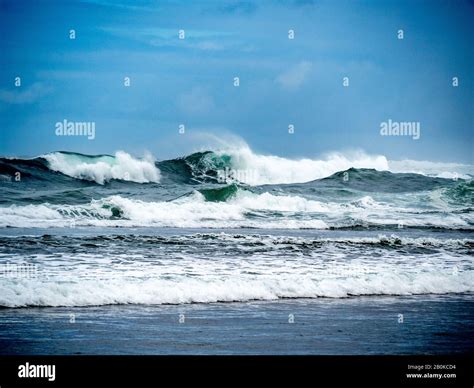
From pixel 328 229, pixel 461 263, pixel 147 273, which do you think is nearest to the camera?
pixel 147 273

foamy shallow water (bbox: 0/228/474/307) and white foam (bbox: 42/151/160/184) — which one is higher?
white foam (bbox: 42/151/160/184)

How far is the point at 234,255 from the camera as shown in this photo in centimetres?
702

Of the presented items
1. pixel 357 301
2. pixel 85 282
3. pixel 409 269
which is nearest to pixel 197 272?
pixel 85 282

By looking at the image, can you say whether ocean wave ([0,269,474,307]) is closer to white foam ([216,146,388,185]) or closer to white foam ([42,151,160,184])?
white foam ([216,146,388,185])

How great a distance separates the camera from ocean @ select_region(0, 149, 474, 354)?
389cm

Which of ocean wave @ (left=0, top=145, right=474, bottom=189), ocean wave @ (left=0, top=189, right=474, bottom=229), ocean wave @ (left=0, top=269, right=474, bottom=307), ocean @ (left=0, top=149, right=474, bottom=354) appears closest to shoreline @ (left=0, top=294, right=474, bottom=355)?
ocean @ (left=0, top=149, right=474, bottom=354)

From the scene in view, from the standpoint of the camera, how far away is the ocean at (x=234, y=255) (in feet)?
12.8

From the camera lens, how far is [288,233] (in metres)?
9.05

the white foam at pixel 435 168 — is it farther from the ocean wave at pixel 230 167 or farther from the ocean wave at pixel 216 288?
the ocean wave at pixel 216 288

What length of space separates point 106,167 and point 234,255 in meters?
3.52

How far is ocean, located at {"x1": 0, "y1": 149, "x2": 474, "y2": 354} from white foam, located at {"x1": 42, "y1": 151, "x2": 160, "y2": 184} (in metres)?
0.03

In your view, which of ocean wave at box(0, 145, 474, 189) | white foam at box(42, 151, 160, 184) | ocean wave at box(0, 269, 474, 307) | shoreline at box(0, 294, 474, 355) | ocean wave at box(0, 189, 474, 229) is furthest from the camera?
ocean wave at box(0, 189, 474, 229)
